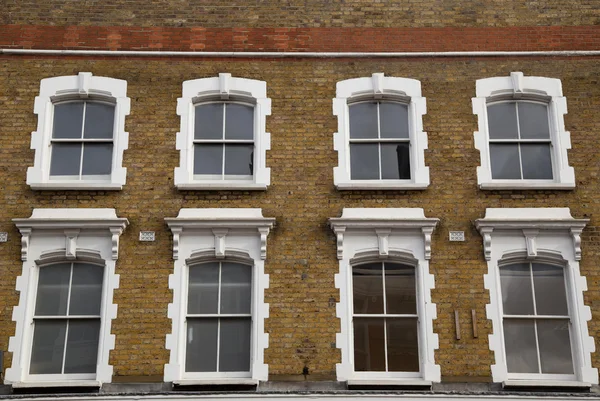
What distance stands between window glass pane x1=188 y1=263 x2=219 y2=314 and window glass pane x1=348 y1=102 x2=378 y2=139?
3.24 metres

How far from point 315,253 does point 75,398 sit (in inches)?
163

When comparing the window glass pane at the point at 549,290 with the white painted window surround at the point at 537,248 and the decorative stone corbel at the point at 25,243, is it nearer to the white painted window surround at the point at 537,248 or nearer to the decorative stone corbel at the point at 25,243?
the white painted window surround at the point at 537,248

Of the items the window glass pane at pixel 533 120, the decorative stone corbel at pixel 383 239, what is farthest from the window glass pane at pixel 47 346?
the window glass pane at pixel 533 120

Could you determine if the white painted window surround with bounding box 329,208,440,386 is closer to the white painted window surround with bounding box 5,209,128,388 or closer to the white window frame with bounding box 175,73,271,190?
the white window frame with bounding box 175,73,271,190

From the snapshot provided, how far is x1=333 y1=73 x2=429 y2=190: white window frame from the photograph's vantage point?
12.5m

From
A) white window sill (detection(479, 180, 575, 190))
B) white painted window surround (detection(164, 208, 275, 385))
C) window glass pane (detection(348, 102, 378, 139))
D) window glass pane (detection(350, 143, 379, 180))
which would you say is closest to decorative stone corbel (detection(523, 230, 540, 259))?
white window sill (detection(479, 180, 575, 190))

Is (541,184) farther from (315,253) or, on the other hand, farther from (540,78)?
(315,253)

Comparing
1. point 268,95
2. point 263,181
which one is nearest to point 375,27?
point 268,95

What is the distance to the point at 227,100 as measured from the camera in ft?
43.4

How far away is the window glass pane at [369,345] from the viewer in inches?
464

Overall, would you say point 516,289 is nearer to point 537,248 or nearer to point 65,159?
point 537,248

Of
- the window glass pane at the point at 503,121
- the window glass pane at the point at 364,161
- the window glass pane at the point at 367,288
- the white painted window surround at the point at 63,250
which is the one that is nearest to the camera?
the white painted window surround at the point at 63,250

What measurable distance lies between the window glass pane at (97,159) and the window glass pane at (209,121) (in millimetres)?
1479

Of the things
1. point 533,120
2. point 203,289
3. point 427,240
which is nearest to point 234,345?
point 203,289
